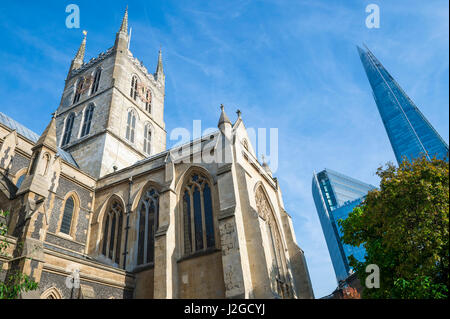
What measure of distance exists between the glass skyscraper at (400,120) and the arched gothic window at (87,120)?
9305 centimetres

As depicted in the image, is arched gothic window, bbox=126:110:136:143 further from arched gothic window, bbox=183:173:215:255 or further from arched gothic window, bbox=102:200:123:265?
arched gothic window, bbox=183:173:215:255

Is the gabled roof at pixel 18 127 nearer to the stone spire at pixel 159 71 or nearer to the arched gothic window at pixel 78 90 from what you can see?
the arched gothic window at pixel 78 90

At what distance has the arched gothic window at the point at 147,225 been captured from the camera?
16.0m

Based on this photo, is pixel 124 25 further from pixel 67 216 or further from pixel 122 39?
pixel 67 216

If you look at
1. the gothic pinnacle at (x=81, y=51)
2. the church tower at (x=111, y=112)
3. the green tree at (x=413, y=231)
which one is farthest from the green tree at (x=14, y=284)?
the gothic pinnacle at (x=81, y=51)

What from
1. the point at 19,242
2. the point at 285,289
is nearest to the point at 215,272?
the point at 285,289

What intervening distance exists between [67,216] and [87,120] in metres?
12.9

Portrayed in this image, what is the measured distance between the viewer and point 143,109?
30.8 metres

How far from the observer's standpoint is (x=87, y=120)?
27.7 metres

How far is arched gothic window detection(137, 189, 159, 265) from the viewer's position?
52.6 feet

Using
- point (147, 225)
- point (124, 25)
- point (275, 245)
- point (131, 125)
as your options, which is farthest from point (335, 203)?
point (147, 225)
